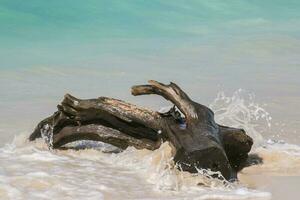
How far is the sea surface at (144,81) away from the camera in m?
5.27

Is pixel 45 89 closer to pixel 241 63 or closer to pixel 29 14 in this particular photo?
pixel 241 63

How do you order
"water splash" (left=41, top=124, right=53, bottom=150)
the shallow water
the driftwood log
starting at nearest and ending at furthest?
the shallow water
the driftwood log
"water splash" (left=41, top=124, right=53, bottom=150)

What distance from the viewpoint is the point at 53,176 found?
5320 mm

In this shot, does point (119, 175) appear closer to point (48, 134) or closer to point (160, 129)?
point (160, 129)

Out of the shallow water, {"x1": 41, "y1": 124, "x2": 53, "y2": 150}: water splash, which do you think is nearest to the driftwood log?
{"x1": 41, "y1": 124, "x2": 53, "y2": 150}: water splash

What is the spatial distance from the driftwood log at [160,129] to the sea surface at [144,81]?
0.12 m

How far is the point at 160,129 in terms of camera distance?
5.99 metres

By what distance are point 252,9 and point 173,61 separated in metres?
12.4

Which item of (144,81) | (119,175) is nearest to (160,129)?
(119,175)

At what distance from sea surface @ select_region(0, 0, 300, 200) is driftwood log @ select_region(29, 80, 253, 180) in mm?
123

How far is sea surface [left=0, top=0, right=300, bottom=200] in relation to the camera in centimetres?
527

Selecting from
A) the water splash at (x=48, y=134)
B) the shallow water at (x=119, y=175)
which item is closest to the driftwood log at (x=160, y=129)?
the water splash at (x=48, y=134)

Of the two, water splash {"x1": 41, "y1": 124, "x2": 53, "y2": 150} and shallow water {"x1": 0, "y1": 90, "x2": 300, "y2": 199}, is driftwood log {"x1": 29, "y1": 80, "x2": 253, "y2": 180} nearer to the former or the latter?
water splash {"x1": 41, "y1": 124, "x2": 53, "y2": 150}

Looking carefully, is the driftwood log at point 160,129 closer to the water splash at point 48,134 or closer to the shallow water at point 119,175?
the water splash at point 48,134
